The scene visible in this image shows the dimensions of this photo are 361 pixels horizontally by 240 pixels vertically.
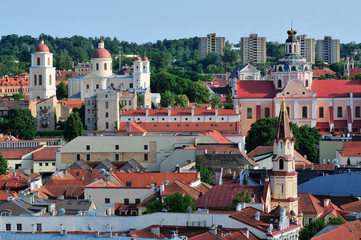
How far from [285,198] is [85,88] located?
244ft

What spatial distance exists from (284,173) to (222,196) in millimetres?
4322

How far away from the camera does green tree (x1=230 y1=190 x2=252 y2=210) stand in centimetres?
5069

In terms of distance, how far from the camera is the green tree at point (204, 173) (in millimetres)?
68125

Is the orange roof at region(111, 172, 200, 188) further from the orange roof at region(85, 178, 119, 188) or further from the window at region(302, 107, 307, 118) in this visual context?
the window at region(302, 107, 307, 118)

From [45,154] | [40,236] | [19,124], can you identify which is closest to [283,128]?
[40,236]

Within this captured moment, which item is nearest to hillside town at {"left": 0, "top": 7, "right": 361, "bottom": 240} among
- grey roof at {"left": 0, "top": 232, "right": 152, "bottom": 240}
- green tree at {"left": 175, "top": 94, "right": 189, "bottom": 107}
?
grey roof at {"left": 0, "top": 232, "right": 152, "bottom": 240}

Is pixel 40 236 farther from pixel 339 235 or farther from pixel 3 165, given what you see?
pixel 3 165

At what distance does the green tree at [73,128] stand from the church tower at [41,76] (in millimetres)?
21610

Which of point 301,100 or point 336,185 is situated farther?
point 301,100

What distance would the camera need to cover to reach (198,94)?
13512 centimetres

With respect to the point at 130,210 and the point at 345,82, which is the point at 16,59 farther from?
the point at 130,210

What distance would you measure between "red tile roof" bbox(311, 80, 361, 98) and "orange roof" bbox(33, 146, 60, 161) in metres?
30.8

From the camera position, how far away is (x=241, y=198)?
Answer: 5091 centimetres

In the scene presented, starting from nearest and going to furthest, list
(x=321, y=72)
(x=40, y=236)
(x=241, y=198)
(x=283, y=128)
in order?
Result: (x=40, y=236)
(x=241, y=198)
(x=283, y=128)
(x=321, y=72)
